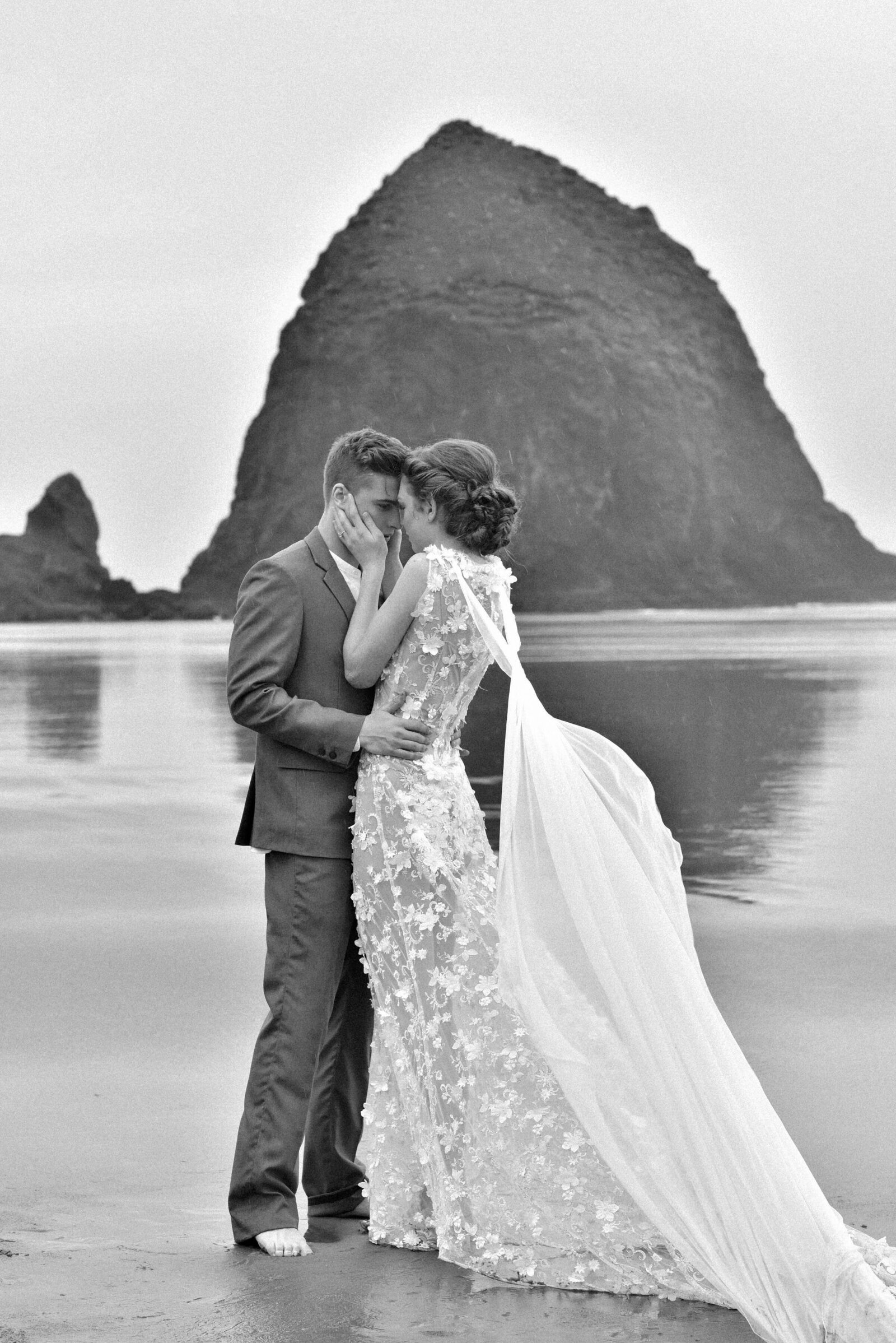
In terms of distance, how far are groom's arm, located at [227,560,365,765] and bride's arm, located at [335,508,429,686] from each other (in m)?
0.13

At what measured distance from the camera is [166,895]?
31.8 ft

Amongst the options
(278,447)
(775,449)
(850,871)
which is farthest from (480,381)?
(850,871)

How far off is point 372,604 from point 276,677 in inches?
12.0

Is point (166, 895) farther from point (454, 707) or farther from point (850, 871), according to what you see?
point (454, 707)

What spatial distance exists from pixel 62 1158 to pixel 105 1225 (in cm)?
68

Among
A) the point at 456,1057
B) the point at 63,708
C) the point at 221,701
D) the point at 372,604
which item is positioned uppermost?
the point at 372,604

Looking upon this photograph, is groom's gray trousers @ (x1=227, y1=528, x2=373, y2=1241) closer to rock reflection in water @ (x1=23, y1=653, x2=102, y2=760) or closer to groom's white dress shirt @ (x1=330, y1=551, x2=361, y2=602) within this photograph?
groom's white dress shirt @ (x1=330, y1=551, x2=361, y2=602)

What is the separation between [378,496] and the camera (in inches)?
169

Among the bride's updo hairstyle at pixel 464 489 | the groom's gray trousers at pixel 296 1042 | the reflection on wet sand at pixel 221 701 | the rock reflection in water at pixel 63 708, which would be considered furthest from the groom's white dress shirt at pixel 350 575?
the rock reflection in water at pixel 63 708

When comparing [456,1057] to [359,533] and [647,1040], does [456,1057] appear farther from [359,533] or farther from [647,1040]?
[359,533]

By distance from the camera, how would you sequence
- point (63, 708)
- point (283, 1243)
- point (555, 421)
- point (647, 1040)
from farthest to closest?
point (555, 421) < point (63, 708) < point (283, 1243) < point (647, 1040)

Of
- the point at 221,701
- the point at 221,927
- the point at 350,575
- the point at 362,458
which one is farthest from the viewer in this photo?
the point at 221,701

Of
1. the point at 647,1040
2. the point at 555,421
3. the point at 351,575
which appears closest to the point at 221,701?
the point at 351,575

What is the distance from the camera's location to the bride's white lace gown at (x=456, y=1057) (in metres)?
3.83
